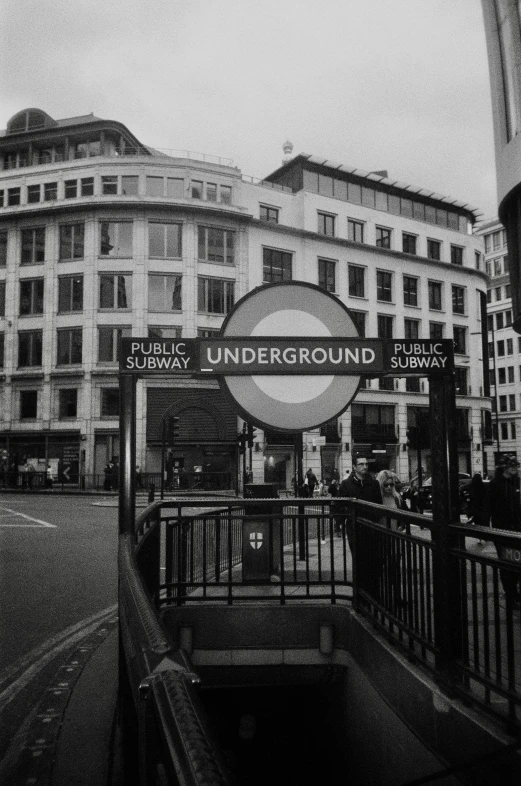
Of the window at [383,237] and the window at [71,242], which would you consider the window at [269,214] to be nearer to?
the window at [383,237]

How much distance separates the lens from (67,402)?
39656 millimetres

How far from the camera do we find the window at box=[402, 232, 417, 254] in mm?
50025

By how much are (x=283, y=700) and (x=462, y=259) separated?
51539 millimetres

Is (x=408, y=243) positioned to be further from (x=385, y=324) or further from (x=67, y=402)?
(x=67, y=402)

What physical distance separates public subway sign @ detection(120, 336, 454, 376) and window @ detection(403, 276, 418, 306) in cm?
4782

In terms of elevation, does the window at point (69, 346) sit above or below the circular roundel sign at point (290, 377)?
above

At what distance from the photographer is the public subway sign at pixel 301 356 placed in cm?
283

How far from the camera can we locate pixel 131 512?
3812 millimetres

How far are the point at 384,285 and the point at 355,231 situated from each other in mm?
4575

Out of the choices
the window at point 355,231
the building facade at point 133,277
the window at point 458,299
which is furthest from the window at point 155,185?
the window at point 458,299

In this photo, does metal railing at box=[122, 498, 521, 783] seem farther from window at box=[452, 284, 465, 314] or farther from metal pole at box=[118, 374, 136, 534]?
window at box=[452, 284, 465, 314]

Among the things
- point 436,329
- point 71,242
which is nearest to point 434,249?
point 436,329

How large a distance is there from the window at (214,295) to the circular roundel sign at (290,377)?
124ft

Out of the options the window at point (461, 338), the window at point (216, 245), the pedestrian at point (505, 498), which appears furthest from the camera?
the window at point (461, 338)
